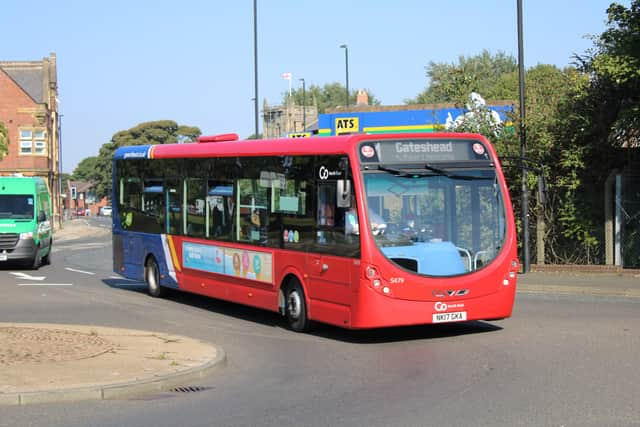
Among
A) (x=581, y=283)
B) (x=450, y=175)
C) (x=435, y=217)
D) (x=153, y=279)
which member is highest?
(x=450, y=175)

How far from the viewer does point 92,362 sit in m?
11.0

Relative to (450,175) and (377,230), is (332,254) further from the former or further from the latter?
Answer: (450,175)

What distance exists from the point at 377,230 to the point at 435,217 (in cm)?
86

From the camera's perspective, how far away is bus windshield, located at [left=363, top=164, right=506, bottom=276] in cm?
1315

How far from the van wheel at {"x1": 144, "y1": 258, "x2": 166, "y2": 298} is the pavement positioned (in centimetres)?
591

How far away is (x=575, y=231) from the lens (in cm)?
2475

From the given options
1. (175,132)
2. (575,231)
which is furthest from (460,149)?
(175,132)

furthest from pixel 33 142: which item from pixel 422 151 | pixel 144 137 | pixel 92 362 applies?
pixel 92 362

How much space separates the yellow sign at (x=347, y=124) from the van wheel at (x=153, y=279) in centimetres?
1869

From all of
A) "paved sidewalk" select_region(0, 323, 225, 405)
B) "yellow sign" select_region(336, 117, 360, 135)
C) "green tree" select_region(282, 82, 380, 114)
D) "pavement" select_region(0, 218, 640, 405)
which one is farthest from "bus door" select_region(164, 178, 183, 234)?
"green tree" select_region(282, 82, 380, 114)

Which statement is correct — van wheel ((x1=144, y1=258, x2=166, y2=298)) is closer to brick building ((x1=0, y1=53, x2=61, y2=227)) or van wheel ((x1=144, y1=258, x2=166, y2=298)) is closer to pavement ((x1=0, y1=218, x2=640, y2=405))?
pavement ((x1=0, y1=218, x2=640, y2=405))

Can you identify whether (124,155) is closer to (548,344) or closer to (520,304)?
(520,304)

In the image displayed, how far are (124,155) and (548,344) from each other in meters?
12.3

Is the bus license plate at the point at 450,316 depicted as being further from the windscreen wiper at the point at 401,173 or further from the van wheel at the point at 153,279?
the van wheel at the point at 153,279
